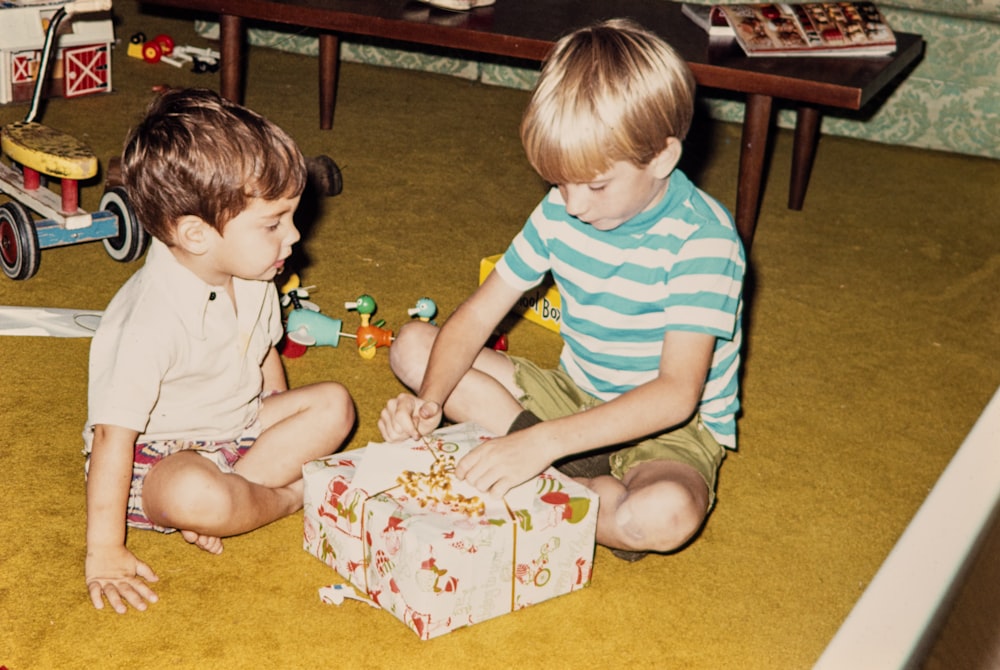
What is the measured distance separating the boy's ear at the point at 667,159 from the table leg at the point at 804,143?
114 centimetres

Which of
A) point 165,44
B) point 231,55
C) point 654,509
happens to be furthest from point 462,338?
point 165,44

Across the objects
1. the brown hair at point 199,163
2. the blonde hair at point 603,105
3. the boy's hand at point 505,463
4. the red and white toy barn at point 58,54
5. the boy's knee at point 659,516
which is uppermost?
the blonde hair at point 603,105

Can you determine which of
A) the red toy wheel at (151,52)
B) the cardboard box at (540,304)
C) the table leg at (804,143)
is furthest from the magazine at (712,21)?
the red toy wheel at (151,52)

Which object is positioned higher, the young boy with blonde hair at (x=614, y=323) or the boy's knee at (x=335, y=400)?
the young boy with blonde hair at (x=614, y=323)

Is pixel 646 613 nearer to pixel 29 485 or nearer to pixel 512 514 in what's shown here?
pixel 512 514

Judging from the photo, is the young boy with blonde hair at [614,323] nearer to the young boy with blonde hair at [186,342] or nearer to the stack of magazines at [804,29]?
the young boy with blonde hair at [186,342]

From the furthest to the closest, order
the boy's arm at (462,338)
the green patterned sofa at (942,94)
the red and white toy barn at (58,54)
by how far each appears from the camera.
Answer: the green patterned sofa at (942,94), the red and white toy barn at (58,54), the boy's arm at (462,338)

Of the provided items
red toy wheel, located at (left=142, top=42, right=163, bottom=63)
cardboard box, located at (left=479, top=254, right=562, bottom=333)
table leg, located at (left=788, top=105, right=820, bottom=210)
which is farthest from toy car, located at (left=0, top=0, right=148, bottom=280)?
table leg, located at (left=788, top=105, right=820, bottom=210)

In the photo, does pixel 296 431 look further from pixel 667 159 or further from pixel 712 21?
pixel 712 21

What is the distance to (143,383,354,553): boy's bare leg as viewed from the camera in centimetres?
112

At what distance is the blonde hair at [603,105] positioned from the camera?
3.48 feet

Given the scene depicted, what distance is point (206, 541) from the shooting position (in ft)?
3.79

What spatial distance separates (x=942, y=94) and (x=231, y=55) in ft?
5.01

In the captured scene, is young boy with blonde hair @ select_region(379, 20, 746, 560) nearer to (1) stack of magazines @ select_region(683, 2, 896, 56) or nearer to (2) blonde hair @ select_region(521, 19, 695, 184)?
(2) blonde hair @ select_region(521, 19, 695, 184)
